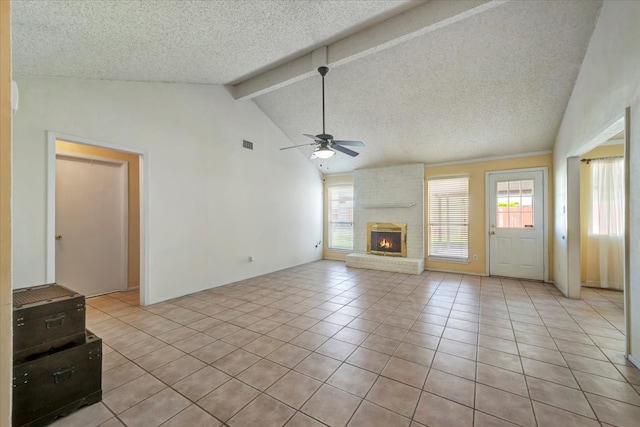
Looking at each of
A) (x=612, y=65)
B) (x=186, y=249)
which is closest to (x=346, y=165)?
(x=186, y=249)

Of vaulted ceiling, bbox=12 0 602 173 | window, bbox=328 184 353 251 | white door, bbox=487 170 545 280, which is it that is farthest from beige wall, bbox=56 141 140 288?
white door, bbox=487 170 545 280

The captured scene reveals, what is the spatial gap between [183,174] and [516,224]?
6.36 meters

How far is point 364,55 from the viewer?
3449mm

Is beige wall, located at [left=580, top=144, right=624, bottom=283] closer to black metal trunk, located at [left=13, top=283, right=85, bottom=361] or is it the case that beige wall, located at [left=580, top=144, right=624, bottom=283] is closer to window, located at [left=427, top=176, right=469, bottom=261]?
window, located at [left=427, top=176, right=469, bottom=261]

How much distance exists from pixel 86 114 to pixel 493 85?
5.50 meters

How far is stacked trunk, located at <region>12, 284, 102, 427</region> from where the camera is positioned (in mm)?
1584

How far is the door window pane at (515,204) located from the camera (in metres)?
5.28

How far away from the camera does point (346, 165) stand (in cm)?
704

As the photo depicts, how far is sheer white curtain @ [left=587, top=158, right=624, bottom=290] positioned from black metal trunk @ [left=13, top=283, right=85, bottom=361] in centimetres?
708

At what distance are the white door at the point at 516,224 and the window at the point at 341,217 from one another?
3384mm

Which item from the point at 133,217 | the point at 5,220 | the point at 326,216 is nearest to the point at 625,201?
the point at 5,220

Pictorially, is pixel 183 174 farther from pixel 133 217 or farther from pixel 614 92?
pixel 614 92

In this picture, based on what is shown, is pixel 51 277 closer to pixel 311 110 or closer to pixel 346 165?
pixel 311 110

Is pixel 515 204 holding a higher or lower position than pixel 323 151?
lower
